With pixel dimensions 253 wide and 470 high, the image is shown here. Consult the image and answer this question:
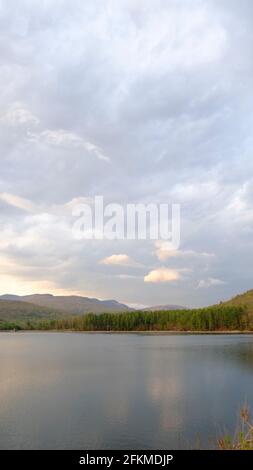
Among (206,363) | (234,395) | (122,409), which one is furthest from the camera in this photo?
(206,363)

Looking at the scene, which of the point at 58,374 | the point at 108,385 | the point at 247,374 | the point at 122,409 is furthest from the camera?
the point at 58,374

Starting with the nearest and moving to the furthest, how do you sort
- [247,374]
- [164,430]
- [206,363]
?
1. [164,430]
2. [247,374]
3. [206,363]

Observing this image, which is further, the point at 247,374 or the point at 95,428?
the point at 247,374

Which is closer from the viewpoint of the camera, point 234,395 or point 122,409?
point 122,409

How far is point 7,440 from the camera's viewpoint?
30188 millimetres

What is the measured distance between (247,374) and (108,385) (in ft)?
67.5

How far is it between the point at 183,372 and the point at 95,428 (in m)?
34.4

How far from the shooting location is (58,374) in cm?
6619

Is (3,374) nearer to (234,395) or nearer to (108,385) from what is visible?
(108,385)
